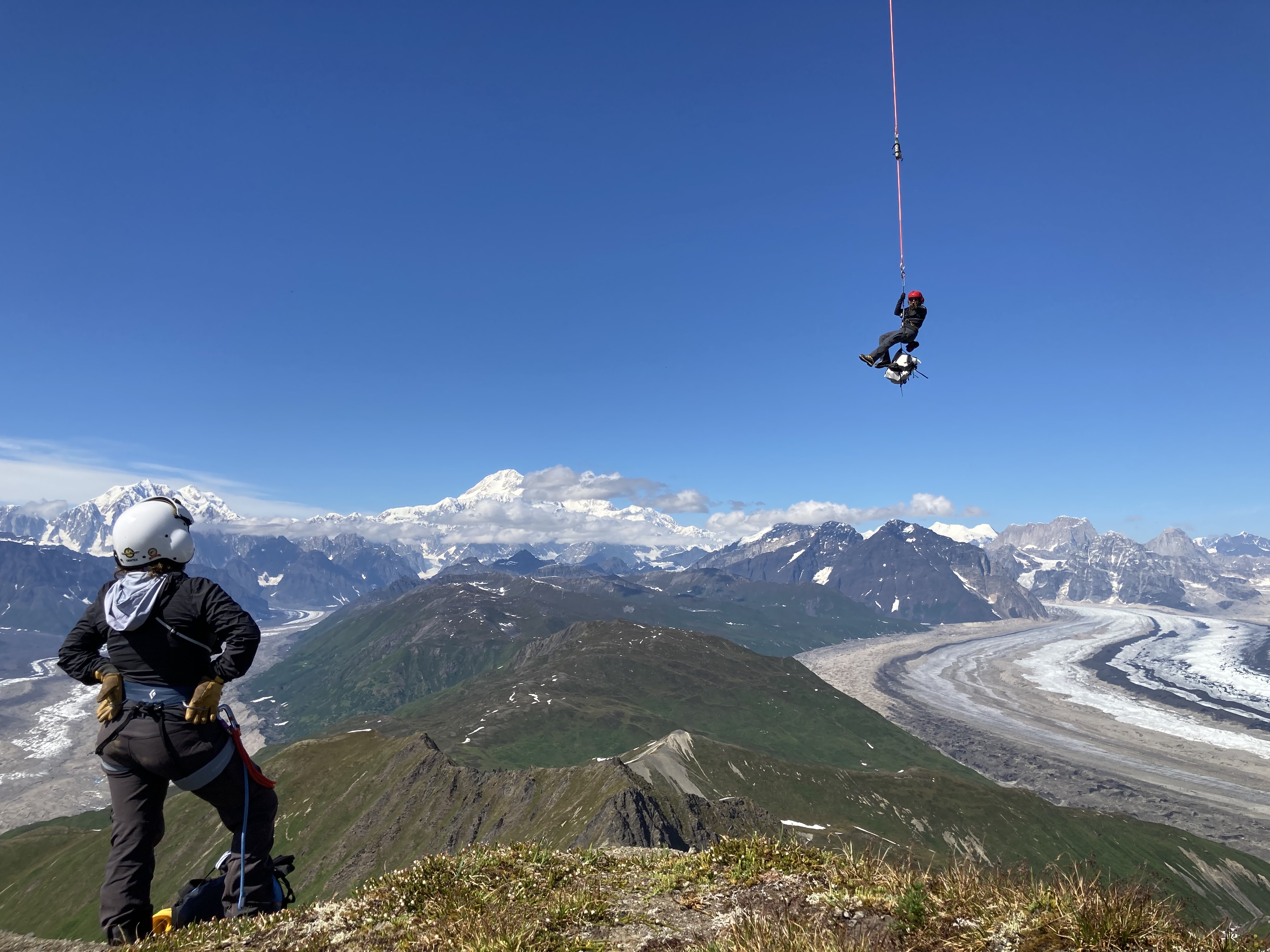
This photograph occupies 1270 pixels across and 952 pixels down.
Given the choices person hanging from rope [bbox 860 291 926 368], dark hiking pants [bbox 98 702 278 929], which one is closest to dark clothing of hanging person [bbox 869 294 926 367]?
person hanging from rope [bbox 860 291 926 368]

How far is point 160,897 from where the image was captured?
110625mm

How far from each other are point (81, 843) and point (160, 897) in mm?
26216

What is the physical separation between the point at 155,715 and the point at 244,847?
2.53m

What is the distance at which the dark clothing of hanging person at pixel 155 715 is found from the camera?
8.44 meters

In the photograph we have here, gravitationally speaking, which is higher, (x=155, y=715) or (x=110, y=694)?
(x=110, y=694)

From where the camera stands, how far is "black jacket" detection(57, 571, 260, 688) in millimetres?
8484

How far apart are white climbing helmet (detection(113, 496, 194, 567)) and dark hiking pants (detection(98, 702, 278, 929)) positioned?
204cm

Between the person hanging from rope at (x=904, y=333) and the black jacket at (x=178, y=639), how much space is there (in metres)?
20.0

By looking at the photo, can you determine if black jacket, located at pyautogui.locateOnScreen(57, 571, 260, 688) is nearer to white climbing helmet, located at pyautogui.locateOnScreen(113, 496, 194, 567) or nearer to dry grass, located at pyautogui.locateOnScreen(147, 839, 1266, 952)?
white climbing helmet, located at pyautogui.locateOnScreen(113, 496, 194, 567)

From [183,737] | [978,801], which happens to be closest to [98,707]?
[183,737]

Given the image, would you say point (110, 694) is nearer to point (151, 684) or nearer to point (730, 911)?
point (151, 684)

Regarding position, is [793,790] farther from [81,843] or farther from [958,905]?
[958,905]

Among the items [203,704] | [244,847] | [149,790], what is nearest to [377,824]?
[244,847]

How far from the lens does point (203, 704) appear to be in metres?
8.59
